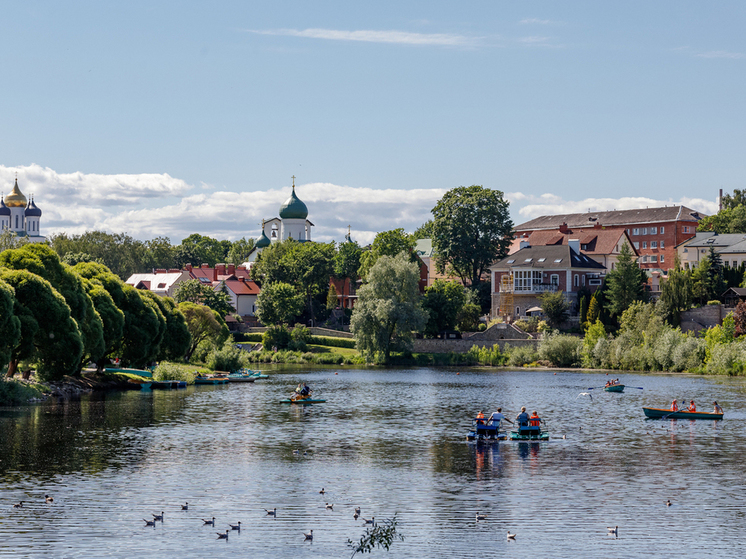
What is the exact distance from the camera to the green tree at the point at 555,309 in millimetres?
124250

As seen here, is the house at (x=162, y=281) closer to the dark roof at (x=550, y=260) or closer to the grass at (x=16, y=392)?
the dark roof at (x=550, y=260)

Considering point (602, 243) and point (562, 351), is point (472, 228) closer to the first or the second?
point (602, 243)

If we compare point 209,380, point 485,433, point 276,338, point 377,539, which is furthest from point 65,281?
point 276,338

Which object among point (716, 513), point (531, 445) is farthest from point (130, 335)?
point (716, 513)

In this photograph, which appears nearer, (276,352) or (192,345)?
(192,345)

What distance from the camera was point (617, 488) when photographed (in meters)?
33.5

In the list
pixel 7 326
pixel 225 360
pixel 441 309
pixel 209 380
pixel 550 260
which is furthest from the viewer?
pixel 550 260

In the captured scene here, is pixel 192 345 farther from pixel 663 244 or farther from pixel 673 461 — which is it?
pixel 663 244

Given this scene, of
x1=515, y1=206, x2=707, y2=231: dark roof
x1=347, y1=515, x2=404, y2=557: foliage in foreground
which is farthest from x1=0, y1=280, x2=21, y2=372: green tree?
x1=515, y1=206, x2=707, y2=231: dark roof

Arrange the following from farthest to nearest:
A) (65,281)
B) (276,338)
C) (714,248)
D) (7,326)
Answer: (714,248) → (276,338) → (65,281) → (7,326)

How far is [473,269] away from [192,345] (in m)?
58.3

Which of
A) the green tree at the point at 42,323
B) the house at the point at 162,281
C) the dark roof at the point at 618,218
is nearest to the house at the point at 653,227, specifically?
the dark roof at the point at 618,218

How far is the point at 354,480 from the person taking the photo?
3494 cm

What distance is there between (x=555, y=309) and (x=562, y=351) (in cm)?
1466
